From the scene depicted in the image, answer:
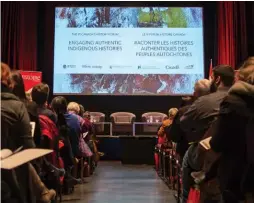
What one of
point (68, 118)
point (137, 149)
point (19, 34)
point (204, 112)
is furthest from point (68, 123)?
point (19, 34)

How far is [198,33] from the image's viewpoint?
35.4 ft

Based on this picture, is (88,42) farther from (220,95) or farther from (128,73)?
(220,95)

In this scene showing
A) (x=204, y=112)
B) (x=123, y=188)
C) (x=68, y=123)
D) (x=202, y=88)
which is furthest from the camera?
(x=123, y=188)

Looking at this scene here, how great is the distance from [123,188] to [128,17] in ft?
18.5

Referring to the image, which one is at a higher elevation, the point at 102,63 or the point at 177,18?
the point at 177,18

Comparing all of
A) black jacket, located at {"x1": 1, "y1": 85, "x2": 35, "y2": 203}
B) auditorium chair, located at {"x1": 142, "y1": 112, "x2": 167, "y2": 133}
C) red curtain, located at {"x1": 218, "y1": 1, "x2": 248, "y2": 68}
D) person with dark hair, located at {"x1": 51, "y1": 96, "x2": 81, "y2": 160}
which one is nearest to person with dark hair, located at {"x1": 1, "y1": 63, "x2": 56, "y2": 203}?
black jacket, located at {"x1": 1, "y1": 85, "x2": 35, "y2": 203}

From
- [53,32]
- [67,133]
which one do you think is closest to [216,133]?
[67,133]

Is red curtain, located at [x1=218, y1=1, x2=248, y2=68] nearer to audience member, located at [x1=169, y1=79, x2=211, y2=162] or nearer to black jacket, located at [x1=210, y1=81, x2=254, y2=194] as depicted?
audience member, located at [x1=169, y1=79, x2=211, y2=162]

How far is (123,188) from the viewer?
20.9ft

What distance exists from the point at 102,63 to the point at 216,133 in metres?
8.59

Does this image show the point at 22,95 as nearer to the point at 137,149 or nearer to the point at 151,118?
the point at 137,149

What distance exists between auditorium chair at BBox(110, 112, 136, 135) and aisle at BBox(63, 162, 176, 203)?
5.60 ft

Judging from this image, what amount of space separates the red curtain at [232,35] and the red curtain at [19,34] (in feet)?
15.1

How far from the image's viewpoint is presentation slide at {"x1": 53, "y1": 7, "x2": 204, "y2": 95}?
35.7 ft
